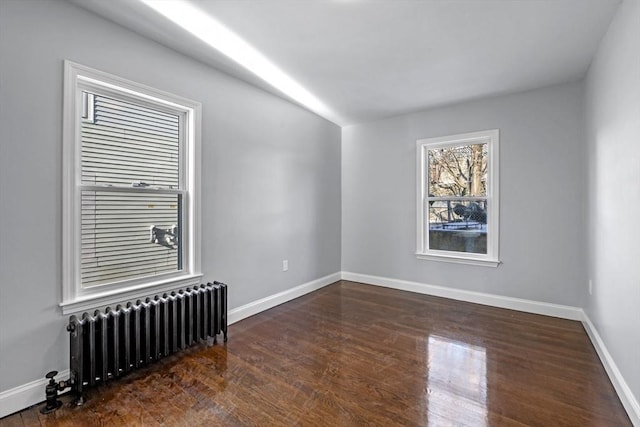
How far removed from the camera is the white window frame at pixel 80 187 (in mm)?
1964

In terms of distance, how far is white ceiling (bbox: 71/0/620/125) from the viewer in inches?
80.4

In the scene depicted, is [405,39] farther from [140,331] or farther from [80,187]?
[140,331]

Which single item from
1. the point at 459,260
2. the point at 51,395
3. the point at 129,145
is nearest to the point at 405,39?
the point at 129,145

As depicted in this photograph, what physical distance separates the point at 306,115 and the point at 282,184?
43.1 inches

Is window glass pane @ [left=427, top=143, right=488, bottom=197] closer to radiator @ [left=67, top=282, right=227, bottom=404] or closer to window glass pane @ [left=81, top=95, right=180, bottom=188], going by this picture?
radiator @ [left=67, top=282, right=227, bottom=404]

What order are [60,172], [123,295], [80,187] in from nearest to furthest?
1. [60,172]
2. [80,187]
3. [123,295]

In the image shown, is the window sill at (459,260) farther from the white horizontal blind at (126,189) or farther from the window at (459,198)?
the white horizontal blind at (126,189)

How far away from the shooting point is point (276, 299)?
3605 mm

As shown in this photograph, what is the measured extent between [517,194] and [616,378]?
2022mm

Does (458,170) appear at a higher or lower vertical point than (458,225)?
higher

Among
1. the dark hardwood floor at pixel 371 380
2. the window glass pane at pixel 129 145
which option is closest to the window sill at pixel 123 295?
the dark hardwood floor at pixel 371 380

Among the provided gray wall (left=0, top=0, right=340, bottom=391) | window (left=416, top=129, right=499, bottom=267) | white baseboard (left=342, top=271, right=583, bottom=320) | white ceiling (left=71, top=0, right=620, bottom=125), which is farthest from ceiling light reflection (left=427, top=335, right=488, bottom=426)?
white ceiling (left=71, top=0, right=620, bottom=125)

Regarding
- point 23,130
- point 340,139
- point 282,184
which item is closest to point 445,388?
point 282,184

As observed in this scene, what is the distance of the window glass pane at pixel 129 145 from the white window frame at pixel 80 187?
0.07 meters
